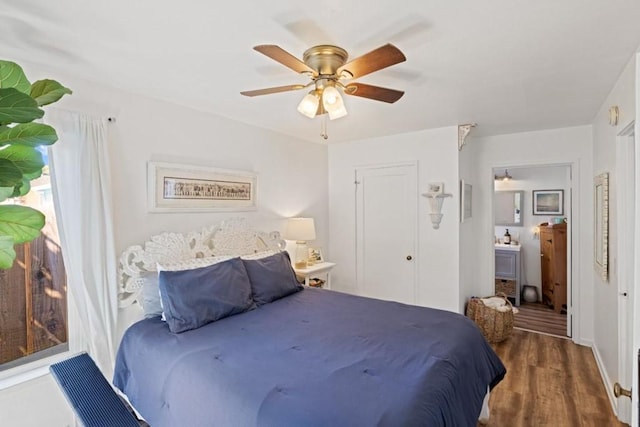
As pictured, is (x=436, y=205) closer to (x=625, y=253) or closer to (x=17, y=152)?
(x=625, y=253)

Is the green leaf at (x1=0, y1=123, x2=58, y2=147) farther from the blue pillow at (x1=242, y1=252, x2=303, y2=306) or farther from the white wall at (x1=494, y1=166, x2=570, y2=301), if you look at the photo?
the white wall at (x1=494, y1=166, x2=570, y2=301)

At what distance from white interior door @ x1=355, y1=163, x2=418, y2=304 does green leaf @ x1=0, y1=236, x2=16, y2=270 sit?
12.5ft

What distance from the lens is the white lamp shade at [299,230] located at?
3754mm

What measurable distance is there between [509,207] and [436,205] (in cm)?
282

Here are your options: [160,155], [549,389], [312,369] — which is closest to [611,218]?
[549,389]

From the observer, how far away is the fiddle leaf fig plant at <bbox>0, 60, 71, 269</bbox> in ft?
1.97

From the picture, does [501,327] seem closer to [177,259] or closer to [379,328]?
[379,328]

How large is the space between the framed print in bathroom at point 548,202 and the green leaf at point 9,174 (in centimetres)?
645

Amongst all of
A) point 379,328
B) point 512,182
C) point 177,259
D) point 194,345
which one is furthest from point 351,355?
point 512,182

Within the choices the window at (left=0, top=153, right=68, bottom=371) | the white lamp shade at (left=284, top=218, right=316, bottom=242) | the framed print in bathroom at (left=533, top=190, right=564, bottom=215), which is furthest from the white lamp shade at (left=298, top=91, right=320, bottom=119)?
the framed print in bathroom at (left=533, top=190, right=564, bottom=215)

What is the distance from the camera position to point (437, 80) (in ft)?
7.80

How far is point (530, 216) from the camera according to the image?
222 inches

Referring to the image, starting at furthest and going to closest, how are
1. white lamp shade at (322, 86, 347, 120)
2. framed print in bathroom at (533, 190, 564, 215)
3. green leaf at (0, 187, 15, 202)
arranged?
framed print in bathroom at (533, 190, 564, 215), white lamp shade at (322, 86, 347, 120), green leaf at (0, 187, 15, 202)

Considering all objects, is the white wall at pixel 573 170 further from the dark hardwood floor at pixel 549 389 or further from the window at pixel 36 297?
the window at pixel 36 297
